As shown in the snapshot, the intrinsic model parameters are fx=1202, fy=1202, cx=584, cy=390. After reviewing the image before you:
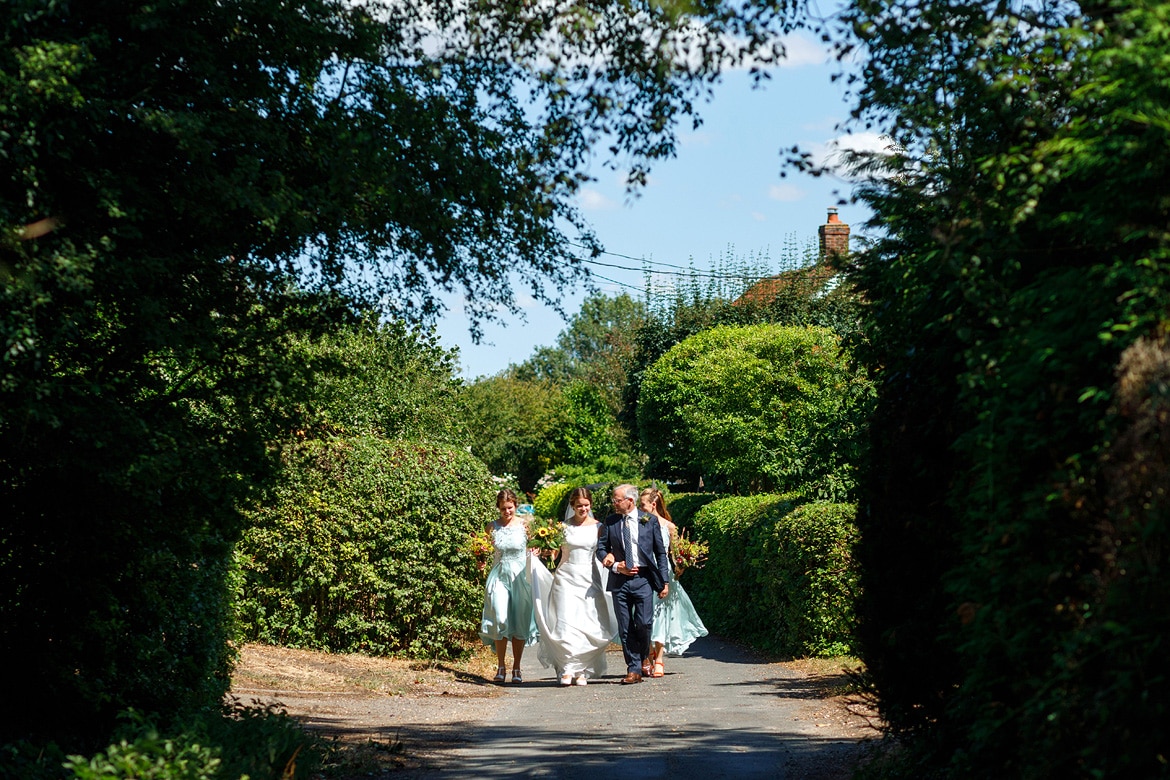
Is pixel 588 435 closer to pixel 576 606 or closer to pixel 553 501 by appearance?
pixel 553 501

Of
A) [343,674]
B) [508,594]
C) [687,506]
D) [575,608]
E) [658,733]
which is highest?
[687,506]

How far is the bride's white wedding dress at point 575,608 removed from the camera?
45.5ft

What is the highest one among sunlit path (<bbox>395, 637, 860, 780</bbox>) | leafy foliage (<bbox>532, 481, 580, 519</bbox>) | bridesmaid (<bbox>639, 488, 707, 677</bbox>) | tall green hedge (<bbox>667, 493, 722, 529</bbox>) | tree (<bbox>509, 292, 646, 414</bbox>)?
tree (<bbox>509, 292, 646, 414</bbox>)

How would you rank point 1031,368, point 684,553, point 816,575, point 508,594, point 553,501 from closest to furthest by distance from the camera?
point 1031,368 → point 816,575 → point 508,594 → point 684,553 → point 553,501

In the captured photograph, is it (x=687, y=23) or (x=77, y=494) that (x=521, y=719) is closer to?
(x=77, y=494)

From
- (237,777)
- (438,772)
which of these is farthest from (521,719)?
(237,777)

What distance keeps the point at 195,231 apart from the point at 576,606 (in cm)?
818

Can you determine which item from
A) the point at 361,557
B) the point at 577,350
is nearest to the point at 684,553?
the point at 361,557

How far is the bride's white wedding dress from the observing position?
13859 mm

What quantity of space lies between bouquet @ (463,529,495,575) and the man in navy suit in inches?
60.9

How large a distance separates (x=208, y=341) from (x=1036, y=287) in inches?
172

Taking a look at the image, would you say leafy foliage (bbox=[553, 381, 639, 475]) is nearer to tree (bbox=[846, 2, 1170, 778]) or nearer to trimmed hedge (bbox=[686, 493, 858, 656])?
trimmed hedge (bbox=[686, 493, 858, 656])

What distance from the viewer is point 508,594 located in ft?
46.6

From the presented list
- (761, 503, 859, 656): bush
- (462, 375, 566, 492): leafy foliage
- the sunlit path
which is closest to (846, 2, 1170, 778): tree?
the sunlit path
